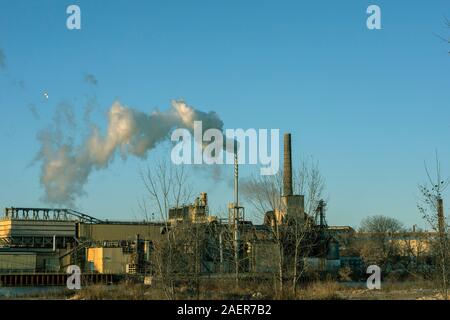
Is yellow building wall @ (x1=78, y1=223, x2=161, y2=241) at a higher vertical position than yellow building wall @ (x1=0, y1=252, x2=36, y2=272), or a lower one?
higher

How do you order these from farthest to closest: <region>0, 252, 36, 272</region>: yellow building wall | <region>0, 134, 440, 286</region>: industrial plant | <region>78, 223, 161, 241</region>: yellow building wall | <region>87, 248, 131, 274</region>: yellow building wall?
<region>78, 223, 161, 241</region>: yellow building wall < <region>0, 252, 36, 272</region>: yellow building wall < <region>87, 248, 131, 274</region>: yellow building wall < <region>0, 134, 440, 286</region>: industrial plant

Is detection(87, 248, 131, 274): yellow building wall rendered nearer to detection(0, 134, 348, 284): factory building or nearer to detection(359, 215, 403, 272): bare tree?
detection(0, 134, 348, 284): factory building

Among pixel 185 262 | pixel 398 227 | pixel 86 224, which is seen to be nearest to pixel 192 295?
pixel 185 262

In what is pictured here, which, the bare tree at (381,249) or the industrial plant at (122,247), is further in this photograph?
the bare tree at (381,249)

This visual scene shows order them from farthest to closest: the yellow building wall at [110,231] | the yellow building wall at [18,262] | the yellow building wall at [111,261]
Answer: the yellow building wall at [110,231], the yellow building wall at [18,262], the yellow building wall at [111,261]

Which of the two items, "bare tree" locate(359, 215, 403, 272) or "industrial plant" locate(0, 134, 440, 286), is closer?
"industrial plant" locate(0, 134, 440, 286)

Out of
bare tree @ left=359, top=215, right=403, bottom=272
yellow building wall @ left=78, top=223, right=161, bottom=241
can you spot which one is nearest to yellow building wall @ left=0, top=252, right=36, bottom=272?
yellow building wall @ left=78, top=223, right=161, bottom=241

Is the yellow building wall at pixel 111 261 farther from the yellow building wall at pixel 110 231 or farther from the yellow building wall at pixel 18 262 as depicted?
the yellow building wall at pixel 18 262

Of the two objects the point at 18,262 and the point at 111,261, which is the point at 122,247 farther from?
the point at 18,262

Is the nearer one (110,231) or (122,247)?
(122,247)

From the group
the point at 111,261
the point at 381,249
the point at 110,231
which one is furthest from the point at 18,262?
the point at 381,249

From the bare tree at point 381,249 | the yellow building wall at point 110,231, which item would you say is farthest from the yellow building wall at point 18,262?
the bare tree at point 381,249
